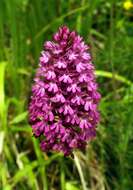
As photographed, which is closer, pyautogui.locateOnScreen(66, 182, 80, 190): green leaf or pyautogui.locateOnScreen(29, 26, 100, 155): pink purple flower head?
pyautogui.locateOnScreen(29, 26, 100, 155): pink purple flower head

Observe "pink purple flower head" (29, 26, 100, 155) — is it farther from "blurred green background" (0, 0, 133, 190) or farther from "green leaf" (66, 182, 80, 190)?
"green leaf" (66, 182, 80, 190)

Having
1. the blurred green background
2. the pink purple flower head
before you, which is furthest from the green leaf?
the pink purple flower head

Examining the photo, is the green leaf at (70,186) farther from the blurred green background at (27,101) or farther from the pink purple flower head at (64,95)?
the pink purple flower head at (64,95)

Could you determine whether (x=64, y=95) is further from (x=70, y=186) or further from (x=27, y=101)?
(x=27, y=101)

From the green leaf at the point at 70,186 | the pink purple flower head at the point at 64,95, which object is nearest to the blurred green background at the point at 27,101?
the green leaf at the point at 70,186

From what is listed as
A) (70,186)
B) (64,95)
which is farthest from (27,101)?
(64,95)

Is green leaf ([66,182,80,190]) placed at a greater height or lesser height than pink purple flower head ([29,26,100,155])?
lesser
